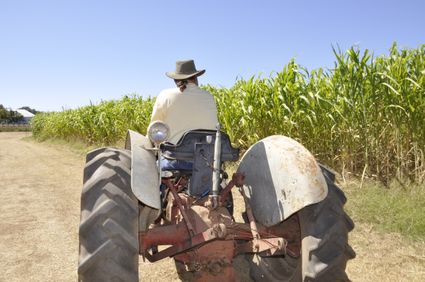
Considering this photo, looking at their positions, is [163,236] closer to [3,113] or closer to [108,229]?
[108,229]

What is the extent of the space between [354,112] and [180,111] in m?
3.72

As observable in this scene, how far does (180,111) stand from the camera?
340 cm

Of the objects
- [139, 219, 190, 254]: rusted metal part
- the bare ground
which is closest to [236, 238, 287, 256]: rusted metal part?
[139, 219, 190, 254]: rusted metal part


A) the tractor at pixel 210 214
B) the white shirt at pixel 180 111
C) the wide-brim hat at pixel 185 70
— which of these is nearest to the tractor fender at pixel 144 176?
the tractor at pixel 210 214

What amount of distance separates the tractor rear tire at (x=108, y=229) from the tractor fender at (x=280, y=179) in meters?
0.97

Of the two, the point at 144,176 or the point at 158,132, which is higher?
the point at 158,132

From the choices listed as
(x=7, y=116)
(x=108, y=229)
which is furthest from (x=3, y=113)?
(x=108, y=229)

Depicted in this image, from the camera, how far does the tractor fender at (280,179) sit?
2.62m

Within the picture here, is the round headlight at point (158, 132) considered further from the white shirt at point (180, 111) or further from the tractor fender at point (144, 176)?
the white shirt at point (180, 111)

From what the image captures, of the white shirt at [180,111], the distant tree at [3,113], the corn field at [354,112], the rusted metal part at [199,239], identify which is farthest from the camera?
the distant tree at [3,113]

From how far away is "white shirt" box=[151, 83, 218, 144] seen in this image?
3381 millimetres

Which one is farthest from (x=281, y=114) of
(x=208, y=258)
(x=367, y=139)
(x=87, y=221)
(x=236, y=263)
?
(x=87, y=221)

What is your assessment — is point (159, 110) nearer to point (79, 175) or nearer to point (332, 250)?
point (332, 250)

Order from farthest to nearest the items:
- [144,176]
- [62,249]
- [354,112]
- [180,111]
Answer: [354,112], [62,249], [180,111], [144,176]
